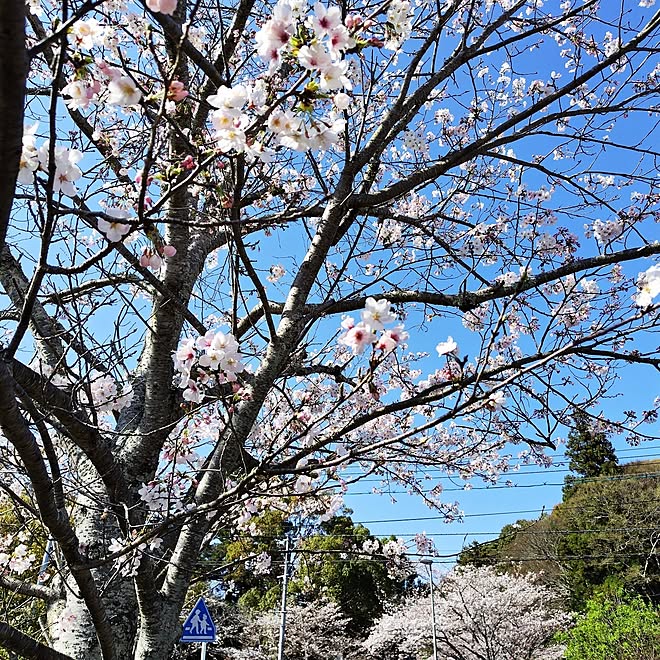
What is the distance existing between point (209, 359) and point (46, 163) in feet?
2.21

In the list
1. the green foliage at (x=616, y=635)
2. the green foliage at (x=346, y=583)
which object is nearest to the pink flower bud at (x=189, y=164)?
the green foliage at (x=616, y=635)

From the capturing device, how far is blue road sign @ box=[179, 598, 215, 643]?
4.03 meters

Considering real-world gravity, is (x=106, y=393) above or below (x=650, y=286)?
above

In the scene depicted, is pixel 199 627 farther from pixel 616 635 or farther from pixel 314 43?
pixel 616 635

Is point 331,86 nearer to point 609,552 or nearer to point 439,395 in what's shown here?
point 439,395

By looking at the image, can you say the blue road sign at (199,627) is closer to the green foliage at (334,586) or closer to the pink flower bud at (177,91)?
the pink flower bud at (177,91)

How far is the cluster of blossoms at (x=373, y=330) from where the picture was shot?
1.36 meters

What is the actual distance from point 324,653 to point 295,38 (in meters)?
17.0

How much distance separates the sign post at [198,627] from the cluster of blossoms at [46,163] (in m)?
3.53

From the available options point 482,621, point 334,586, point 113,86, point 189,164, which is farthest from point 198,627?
point 334,586

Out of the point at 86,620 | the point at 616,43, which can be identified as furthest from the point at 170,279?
the point at 616,43

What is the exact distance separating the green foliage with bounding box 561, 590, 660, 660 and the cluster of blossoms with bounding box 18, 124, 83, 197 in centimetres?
870

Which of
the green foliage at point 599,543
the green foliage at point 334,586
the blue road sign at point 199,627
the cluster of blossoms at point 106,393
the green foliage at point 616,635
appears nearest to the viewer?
the cluster of blossoms at point 106,393

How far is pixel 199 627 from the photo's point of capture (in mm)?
4191
